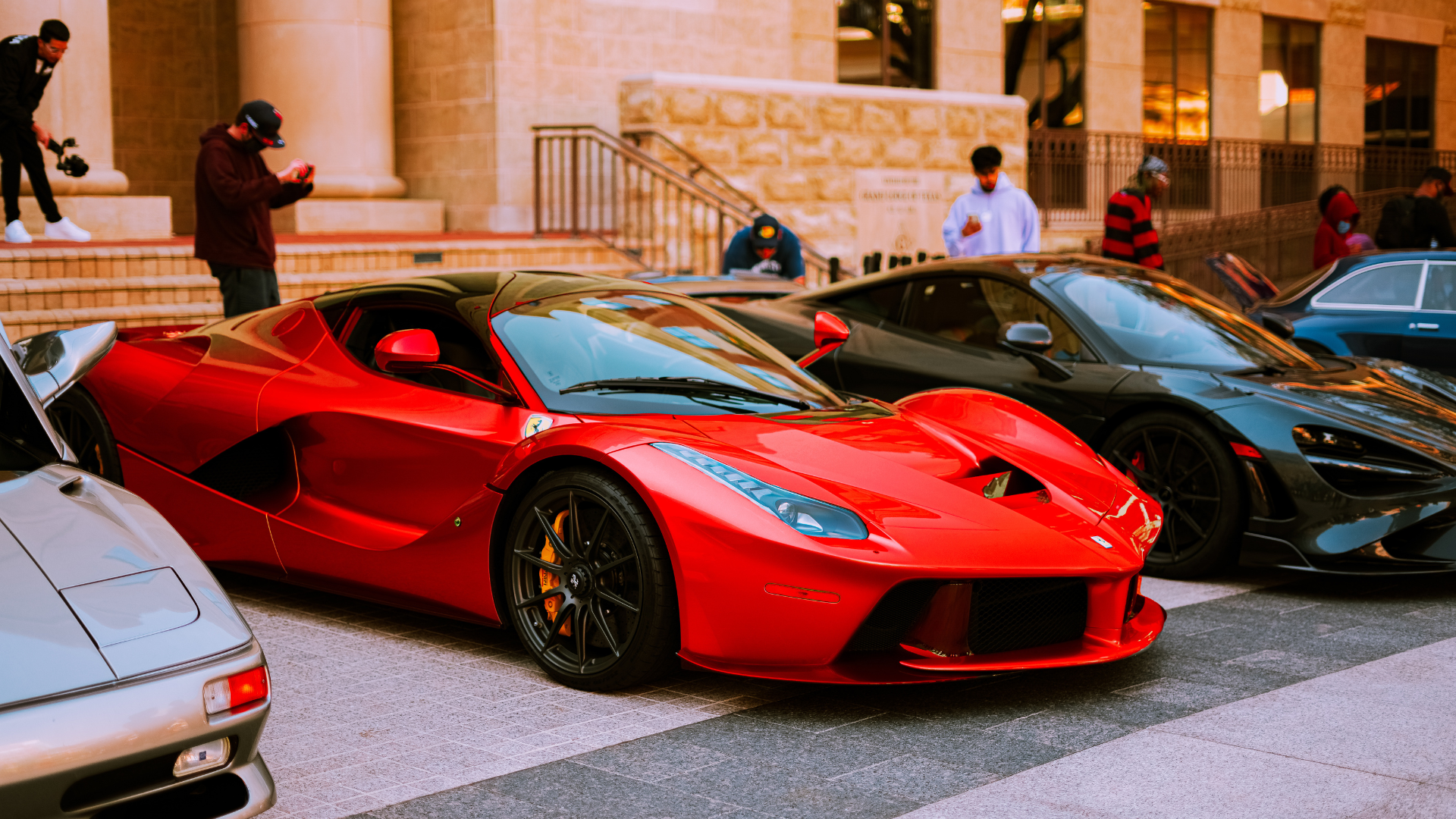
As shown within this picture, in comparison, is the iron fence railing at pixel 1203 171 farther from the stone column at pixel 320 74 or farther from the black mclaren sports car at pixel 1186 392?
the black mclaren sports car at pixel 1186 392

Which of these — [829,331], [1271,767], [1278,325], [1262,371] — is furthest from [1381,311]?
[1271,767]

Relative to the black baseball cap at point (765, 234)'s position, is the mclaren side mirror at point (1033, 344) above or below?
below

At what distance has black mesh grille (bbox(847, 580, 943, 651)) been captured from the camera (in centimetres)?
420

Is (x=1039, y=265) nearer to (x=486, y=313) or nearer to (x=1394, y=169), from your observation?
(x=486, y=313)

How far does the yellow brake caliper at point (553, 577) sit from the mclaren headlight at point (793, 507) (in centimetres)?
46

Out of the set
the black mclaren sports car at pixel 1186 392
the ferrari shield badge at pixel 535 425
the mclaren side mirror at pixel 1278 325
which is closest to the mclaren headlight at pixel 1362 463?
the black mclaren sports car at pixel 1186 392

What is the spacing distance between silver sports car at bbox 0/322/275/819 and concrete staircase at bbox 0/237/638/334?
21.4ft

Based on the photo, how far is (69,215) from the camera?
1279 cm

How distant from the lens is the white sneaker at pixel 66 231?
11758 mm

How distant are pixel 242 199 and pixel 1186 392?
542 centimetres

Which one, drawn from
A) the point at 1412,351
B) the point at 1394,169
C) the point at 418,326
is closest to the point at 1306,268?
the point at 1394,169

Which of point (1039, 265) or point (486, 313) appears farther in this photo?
point (1039, 265)

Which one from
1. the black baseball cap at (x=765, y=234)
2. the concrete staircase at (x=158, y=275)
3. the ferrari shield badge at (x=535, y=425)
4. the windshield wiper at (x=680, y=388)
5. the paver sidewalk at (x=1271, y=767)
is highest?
the black baseball cap at (x=765, y=234)

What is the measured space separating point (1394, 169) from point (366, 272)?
72.3ft
